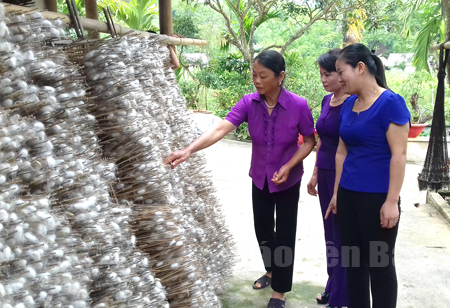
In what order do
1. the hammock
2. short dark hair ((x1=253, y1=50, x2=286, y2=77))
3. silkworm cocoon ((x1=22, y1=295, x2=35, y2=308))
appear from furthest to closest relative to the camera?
the hammock, short dark hair ((x1=253, y1=50, x2=286, y2=77)), silkworm cocoon ((x1=22, y1=295, x2=35, y2=308))

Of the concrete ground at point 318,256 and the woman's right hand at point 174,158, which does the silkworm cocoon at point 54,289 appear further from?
the concrete ground at point 318,256

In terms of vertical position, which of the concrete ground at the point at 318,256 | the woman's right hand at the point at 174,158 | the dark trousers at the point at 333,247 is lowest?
the concrete ground at the point at 318,256

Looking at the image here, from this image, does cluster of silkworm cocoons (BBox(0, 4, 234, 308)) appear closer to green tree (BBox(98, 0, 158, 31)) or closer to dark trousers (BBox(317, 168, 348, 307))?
dark trousers (BBox(317, 168, 348, 307))

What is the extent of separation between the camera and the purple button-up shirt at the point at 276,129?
246cm

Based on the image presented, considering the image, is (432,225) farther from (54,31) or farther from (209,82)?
(209,82)

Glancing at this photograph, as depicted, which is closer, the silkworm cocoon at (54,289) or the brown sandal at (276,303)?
the silkworm cocoon at (54,289)

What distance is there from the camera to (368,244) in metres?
1.99

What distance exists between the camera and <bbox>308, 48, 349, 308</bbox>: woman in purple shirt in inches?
93.5

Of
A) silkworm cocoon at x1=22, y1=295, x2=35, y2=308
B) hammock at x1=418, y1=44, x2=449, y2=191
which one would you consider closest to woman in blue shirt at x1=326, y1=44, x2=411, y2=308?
silkworm cocoon at x1=22, y1=295, x2=35, y2=308

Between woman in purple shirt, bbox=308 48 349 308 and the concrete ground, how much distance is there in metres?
0.27

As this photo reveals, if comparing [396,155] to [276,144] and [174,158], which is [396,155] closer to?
[276,144]

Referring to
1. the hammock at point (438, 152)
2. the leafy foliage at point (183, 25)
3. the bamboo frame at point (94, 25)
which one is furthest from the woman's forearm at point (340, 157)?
the leafy foliage at point (183, 25)

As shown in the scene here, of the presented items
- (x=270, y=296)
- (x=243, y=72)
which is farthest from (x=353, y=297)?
(x=243, y=72)

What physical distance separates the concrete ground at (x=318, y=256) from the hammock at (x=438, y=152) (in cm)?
32
